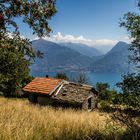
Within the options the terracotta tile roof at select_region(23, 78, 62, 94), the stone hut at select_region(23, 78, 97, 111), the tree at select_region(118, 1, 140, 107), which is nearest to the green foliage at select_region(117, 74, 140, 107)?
the tree at select_region(118, 1, 140, 107)

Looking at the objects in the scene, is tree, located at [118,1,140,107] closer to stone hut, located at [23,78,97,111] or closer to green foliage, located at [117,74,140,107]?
green foliage, located at [117,74,140,107]

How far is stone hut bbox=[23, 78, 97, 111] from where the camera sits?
A: 143 ft

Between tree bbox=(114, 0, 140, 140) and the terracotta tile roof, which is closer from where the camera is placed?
tree bbox=(114, 0, 140, 140)

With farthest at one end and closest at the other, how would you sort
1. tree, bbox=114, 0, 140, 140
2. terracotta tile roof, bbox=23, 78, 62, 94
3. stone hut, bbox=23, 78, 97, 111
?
terracotta tile roof, bbox=23, 78, 62, 94 < stone hut, bbox=23, 78, 97, 111 < tree, bbox=114, 0, 140, 140

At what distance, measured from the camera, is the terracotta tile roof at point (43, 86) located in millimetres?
46259

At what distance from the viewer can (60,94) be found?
45938 millimetres

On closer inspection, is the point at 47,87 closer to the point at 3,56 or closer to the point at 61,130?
the point at 3,56

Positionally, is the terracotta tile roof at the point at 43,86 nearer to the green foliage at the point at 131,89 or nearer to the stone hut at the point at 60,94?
the stone hut at the point at 60,94

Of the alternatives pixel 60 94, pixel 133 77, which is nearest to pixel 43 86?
pixel 60 94

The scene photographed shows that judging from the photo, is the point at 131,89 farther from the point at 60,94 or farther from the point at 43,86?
the point at 43,86

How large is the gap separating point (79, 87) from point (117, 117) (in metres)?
40.5

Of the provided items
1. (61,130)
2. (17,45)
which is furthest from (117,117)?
(17,45)

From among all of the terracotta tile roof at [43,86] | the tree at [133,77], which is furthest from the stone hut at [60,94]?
the tree at [133,77]

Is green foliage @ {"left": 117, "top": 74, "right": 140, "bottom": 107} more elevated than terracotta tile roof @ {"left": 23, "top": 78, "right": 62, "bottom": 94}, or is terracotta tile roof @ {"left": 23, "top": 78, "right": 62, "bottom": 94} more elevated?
green foliage @ {"left": 117, "top": 74, "right": 140, "bottom": 107}
